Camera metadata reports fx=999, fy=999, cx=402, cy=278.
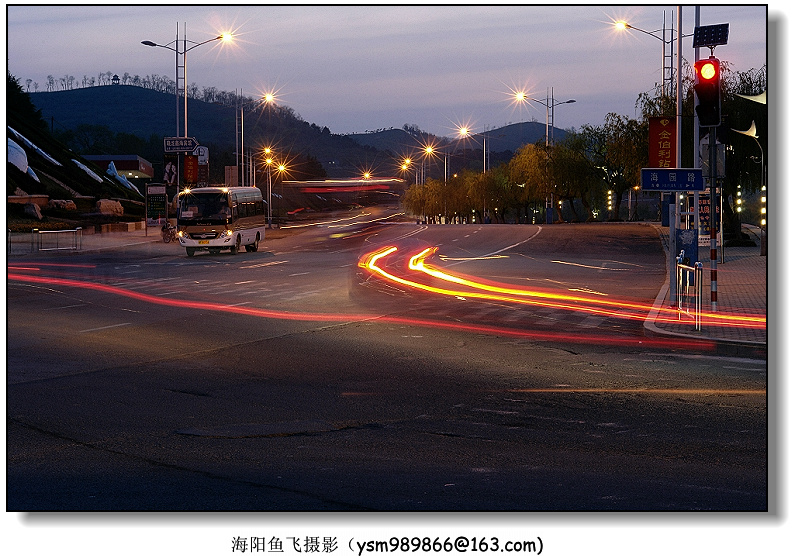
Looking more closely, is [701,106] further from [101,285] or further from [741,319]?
[101,285]

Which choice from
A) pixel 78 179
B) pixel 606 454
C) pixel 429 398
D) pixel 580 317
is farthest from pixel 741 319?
pixel 78 179

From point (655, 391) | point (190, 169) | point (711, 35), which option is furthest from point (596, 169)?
point (655, 391)

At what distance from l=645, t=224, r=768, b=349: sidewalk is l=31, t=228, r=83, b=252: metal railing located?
27759 millimetres

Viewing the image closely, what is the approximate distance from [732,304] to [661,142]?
10.3 m

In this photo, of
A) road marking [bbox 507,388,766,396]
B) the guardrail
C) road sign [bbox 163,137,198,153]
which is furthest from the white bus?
road marking [bbox 507,388,766,396]

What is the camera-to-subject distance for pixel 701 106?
15984 millimetres

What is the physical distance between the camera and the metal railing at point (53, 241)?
44469 mm

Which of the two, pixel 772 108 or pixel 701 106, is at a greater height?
pixel 701 106

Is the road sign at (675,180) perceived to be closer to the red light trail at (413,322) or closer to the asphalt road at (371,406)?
the asphalt road at (371,406)

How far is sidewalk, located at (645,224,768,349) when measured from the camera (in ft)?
49.7

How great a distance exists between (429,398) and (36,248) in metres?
38.1

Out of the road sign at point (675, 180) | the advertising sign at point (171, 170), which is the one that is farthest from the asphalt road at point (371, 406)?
the advertising sign at point (171, 170)

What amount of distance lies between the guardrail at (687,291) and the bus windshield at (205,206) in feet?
80.5

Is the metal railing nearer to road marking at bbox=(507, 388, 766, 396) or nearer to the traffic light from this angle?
the traffic light
